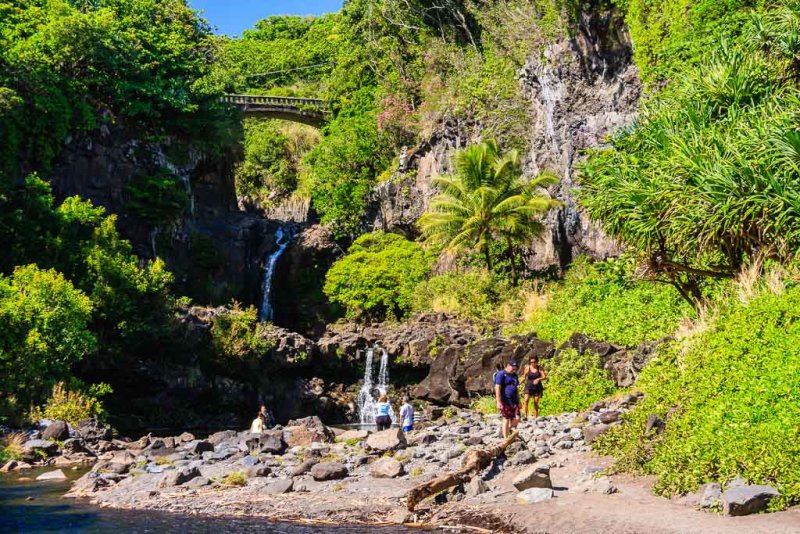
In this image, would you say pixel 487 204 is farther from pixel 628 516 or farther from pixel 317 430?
pixel 628 516

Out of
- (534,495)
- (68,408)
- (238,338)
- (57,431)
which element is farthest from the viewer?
(238,338)

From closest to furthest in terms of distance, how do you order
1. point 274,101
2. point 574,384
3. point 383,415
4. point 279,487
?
point 279,487 → point 383,415 → point 574,384 → point 274,101

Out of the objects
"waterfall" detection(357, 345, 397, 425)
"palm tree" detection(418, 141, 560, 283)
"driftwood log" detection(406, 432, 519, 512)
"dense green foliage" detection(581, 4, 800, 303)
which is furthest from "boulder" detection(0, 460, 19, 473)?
"palm tree" detection(418, 141, 560, 283)

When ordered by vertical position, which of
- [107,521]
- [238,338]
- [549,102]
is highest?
[549,102]

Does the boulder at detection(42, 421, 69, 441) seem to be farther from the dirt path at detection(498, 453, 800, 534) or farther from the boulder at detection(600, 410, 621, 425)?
the boulder at detection(600, 410, 621, 425)

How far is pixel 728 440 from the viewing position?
958 centimetres

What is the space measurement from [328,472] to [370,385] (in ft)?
60.4

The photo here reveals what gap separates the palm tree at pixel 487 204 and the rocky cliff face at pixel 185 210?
11.3 m

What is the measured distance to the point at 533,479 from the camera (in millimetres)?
10312

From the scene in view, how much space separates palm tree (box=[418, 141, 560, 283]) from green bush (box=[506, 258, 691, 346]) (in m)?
2.87

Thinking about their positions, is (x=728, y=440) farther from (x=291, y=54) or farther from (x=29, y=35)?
(x=291, y=54)

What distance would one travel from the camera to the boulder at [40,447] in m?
17.9

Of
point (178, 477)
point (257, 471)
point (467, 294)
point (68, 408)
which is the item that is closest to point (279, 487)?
point (257, 471)

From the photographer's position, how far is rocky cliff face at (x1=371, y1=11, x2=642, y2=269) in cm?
3158
